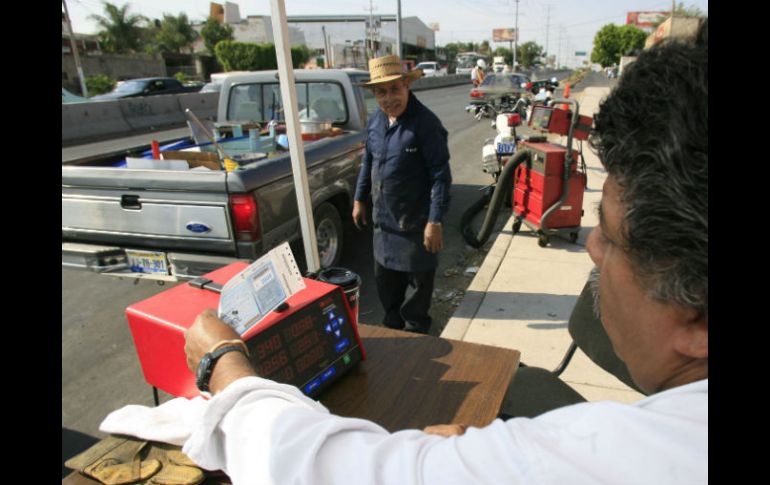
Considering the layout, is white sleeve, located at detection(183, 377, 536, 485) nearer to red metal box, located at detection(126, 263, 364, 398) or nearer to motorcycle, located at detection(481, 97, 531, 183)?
red metal box, located at detection(126, 263, 364, 398)

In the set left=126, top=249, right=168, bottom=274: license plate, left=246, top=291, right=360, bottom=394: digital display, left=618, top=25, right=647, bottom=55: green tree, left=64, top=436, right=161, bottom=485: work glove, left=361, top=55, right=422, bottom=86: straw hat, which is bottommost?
left=126, top=249, right=168, bottom=274: license plate

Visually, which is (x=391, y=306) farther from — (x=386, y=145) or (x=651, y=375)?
(x=651, y=375)

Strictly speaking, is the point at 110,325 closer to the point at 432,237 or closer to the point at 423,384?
the point at 432,237

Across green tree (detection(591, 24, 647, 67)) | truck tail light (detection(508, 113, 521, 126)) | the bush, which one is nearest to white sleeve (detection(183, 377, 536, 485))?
truck tail light (detection(508, 113, 521, 126))

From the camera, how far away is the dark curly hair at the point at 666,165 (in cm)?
65

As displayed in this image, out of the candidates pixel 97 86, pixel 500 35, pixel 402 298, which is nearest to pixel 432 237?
pixel 402 298

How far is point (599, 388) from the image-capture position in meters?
2.95

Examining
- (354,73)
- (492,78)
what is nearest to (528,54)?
(492,78)

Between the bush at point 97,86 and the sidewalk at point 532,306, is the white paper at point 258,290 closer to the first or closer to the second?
the sidewalk at point 532,306

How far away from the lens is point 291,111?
2.06 meters

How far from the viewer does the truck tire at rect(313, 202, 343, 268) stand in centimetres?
445

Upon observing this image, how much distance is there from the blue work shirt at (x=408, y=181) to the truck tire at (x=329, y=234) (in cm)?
121

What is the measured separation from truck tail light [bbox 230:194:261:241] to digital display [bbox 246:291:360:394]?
1.89 meters
